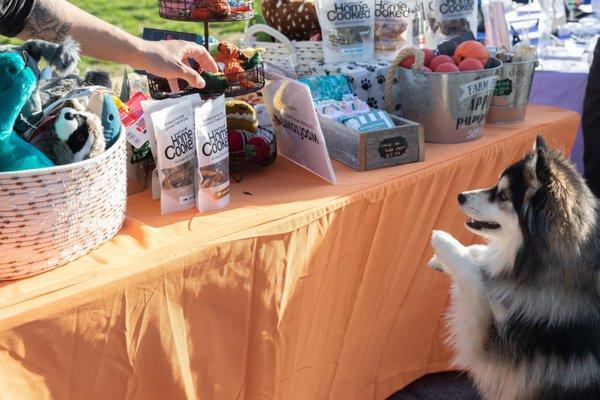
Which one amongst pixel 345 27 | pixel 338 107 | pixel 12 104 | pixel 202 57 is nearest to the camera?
pixel 12 104

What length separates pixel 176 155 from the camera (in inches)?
62.1

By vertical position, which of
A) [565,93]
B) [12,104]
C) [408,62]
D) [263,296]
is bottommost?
[263,296]

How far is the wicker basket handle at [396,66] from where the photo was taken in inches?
83.1

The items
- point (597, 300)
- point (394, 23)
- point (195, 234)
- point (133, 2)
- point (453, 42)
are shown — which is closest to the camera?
point (195, 234)

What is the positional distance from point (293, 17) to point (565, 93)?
1.51m

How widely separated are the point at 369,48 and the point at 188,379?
147 cm

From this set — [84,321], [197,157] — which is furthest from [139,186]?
[84,321]

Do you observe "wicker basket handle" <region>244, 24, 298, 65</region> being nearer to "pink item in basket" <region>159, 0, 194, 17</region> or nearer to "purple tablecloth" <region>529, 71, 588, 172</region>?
"pink item in basket" <region>159, 0, 194, 17</region>

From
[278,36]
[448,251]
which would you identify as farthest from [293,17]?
[448,251]

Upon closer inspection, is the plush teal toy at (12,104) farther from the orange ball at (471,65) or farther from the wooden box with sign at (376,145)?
the orange ball at (471,65)

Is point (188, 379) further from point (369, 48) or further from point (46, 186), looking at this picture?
point (369, 48)

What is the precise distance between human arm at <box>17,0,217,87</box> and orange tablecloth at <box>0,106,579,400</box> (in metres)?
0.35

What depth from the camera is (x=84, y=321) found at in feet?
4.31

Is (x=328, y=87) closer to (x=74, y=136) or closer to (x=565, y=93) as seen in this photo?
(x=74, y=136)
